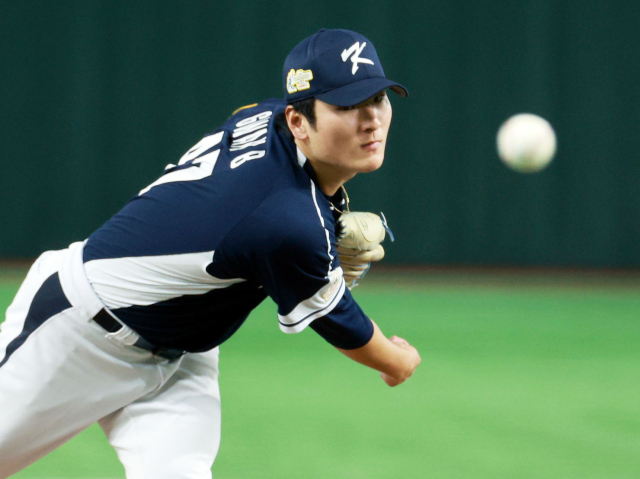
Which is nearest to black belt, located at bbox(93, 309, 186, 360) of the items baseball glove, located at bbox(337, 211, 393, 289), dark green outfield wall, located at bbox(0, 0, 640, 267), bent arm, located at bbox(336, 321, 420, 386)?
bent arm, located at bbox(336, 321, 420, 386)

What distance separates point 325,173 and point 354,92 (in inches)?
10.2

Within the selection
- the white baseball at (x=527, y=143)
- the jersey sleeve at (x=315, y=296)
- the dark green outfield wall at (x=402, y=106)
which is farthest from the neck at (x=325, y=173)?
the dark green outfield wall at (x=402, y=106)

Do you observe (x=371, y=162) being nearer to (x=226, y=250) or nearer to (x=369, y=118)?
(x=369, y=118)

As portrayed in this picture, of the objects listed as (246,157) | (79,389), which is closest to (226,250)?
(246,157)

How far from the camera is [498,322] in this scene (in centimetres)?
648

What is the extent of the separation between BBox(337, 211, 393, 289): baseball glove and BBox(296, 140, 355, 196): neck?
0.32 meters

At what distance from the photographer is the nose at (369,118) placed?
2.24 m

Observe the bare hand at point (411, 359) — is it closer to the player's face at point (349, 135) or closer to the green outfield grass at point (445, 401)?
the player's face at point (349, 135)

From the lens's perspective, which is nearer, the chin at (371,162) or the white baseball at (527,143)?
the chin at (371,162)

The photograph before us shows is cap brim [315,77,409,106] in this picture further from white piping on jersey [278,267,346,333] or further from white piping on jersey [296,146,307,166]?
white piping on jersey [278,267,346,333]

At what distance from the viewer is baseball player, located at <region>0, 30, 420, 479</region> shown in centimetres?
219

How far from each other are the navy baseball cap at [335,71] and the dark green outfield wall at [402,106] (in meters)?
6.21

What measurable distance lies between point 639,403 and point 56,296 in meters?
3.40

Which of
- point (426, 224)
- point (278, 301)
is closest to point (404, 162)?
point (426, 224)
